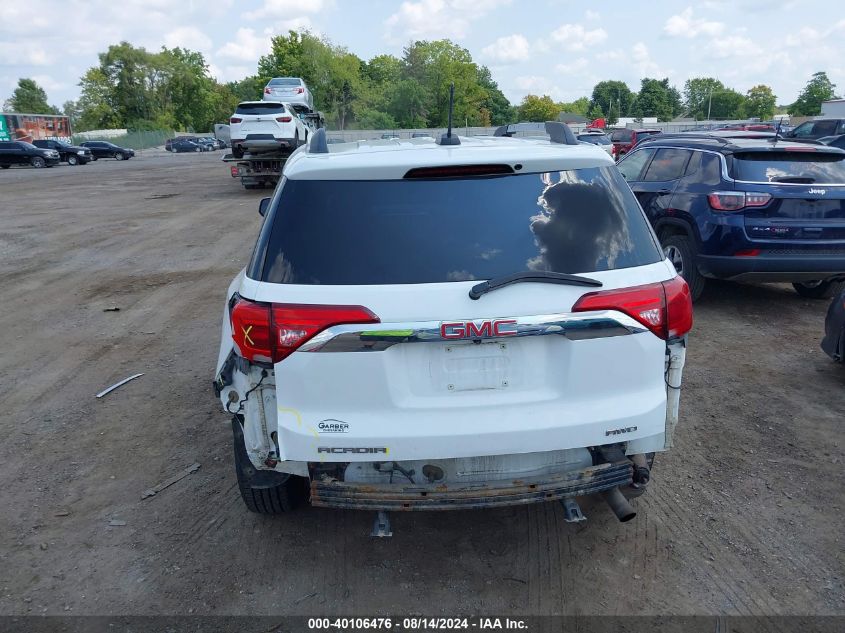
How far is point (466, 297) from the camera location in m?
2.64

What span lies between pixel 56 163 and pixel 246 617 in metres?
45.9

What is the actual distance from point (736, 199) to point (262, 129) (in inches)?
635

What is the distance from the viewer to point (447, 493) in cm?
276

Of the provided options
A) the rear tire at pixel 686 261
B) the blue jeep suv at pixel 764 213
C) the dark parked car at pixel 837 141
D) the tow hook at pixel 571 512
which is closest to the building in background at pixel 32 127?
the dark parked car at pixel 837 141

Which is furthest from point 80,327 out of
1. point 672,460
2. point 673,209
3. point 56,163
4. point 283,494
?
point 56,163

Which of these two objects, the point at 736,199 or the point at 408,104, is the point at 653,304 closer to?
the point at 736,199

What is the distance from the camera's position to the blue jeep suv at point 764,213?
6.54 meters

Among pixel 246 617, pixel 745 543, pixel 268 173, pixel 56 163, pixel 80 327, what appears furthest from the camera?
pixel 56 163

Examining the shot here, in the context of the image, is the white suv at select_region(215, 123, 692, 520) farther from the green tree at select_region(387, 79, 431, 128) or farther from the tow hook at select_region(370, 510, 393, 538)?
the green tree at select_region(387, 79, 431, 128)

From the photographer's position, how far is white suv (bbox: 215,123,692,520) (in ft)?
8.70

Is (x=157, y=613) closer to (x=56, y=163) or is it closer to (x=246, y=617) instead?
(x=246, y=617)

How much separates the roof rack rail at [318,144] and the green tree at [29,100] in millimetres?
138541

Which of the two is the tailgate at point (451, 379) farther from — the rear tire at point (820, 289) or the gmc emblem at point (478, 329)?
the rear tire at point (820, 289)

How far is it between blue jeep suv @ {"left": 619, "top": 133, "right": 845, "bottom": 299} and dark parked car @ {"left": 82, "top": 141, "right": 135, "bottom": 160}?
51430 mm
